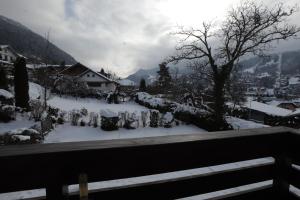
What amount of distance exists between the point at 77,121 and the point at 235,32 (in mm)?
13079

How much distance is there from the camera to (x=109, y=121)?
490 inches

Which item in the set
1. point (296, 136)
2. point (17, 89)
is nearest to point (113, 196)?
point (296, 136)

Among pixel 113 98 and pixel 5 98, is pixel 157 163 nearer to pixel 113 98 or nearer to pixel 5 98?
pixel 5 98

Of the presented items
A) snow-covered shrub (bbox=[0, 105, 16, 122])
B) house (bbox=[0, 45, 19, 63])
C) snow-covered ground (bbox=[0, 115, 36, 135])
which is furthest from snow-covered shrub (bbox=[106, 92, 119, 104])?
house (bbox=[0, 45, 19, 63])

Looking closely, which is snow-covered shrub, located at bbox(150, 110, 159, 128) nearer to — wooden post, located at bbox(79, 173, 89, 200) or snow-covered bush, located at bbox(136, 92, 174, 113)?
snow-covered bush, located at bbox(136, 92, 174, 113)

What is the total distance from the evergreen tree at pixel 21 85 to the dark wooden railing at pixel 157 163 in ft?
53.3

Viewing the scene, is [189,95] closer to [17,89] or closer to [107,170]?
[17,89]

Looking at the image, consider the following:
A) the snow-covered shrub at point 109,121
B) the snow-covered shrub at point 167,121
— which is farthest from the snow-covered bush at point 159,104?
the snow-covered shrub at point 109,121

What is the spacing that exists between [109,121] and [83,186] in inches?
451

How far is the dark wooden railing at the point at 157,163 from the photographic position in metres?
1.11

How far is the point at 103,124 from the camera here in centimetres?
1241

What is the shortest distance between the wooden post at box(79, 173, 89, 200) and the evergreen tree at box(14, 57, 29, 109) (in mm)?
16410

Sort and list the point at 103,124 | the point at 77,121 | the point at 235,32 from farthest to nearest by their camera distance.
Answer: the point at 235,32 < the point at 77,121 < the point at 103,124

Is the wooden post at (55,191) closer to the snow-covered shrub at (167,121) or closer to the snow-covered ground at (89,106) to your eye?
the snow-covered shrub at (167,121)
